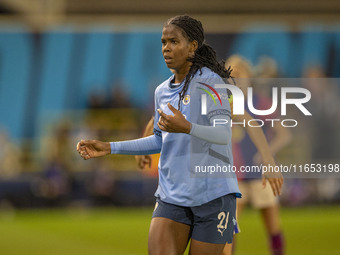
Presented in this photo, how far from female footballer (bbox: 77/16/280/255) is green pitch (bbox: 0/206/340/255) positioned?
5.38 m

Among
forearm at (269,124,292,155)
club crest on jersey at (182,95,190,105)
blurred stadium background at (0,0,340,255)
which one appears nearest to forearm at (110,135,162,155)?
club crest on jersey at (182,95,190,105)

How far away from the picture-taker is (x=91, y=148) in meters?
4.46

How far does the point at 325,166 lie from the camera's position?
20.1m

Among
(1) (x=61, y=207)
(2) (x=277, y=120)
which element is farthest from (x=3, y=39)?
(2) (x=277, y=120)

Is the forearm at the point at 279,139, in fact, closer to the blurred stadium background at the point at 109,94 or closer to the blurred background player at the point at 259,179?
the blurred background player at the point at 259,179

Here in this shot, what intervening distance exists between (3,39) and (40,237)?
13.3 m

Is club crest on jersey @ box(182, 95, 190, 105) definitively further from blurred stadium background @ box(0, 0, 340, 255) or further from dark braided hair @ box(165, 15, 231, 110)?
blurred stadium background @ box(0, 0, 340, 255)

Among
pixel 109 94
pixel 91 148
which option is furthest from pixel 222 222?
pixel 109 94

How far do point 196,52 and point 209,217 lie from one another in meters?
1.13

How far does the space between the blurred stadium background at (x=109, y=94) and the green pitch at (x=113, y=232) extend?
0.29 ft

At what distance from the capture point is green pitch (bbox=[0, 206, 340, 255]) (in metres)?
10.0

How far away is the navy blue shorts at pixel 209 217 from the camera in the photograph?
166 inches

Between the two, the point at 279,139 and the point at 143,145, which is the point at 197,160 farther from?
the point at 279,139

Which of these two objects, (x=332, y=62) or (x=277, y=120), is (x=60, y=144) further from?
(x=277, y=120)
